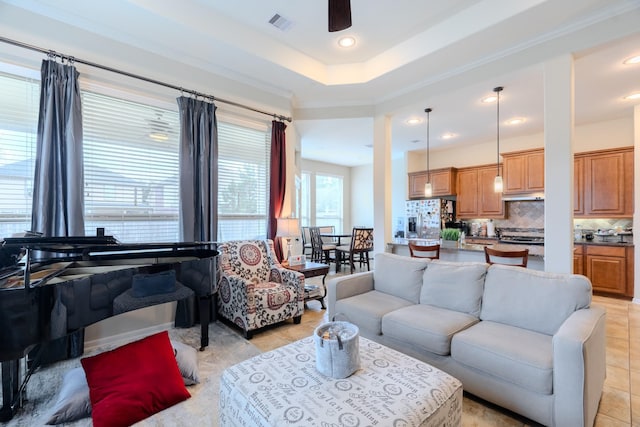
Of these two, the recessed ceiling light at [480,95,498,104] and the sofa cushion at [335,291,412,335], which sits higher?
the recessed ceiling light at [480,95,498,104]

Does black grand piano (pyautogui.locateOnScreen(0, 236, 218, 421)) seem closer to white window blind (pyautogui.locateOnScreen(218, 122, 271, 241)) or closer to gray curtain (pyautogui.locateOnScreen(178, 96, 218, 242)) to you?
gray curtain (pyautogui.locateOnScreen(178, 96, 218, 242))

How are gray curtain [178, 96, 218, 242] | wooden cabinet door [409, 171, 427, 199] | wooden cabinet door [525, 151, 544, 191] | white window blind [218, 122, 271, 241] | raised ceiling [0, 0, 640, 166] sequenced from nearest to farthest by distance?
raised ceiling [0, 0, 640, 166] → gray curtain [178, 96, 218, 242] → white window blind [218, 122, 271, 241] → wooden cabinet door [525, 151, 544, 191] → wooden cabinet door [409, 171, 427, 199]

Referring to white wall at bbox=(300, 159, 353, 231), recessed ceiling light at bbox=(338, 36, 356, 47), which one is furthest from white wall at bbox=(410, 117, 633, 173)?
recessed ceiling light at bbox=(338, 36, 356, 47)

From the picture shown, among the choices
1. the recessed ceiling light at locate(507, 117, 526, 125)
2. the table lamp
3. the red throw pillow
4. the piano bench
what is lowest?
the red throw pillow

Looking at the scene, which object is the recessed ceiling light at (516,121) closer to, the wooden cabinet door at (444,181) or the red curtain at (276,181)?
the wooden cabinet door at (444,181)

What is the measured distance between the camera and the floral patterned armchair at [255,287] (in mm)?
2990

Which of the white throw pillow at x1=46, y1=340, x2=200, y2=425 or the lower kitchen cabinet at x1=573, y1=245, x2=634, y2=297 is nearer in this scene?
the white throw pillow at x1=46, y1=340, x2=200, y2=425

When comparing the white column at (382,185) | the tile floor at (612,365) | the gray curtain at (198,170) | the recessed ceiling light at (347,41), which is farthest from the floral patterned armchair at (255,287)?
the recessed ceiling light at (347,41)

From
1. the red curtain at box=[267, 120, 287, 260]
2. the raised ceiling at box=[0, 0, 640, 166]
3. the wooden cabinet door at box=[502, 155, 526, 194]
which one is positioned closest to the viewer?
the raised ceiling at box=[0, 0, 640, 166]

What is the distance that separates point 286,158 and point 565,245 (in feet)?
11.4

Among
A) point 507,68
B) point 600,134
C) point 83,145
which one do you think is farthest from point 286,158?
point 600,134

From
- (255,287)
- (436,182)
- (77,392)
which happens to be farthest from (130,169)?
(436,182)

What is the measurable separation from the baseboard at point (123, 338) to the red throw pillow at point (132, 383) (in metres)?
0.83

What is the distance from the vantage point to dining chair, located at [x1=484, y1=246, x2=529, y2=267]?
2916 millimetres
